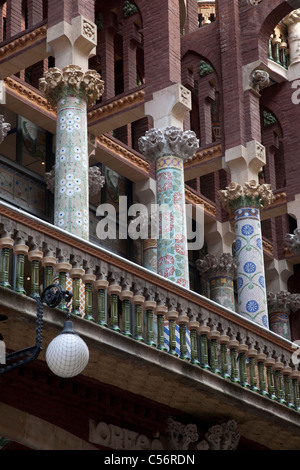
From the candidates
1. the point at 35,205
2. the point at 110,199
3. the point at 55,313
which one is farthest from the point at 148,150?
the point at 55,313

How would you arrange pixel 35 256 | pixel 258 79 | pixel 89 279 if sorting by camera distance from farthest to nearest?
1. pixel 258 79
2. pixel 89 279
3. pixel 35 256

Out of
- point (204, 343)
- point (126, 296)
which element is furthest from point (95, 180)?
point (126, 296)

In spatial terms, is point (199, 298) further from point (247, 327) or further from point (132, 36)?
point (132, 36)

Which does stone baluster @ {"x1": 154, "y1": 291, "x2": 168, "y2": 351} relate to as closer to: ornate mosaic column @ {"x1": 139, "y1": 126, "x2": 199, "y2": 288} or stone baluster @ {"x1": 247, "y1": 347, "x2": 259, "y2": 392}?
stone baluster @ {"x1": 247, "y1": 347, "x2": 259, "y2": 392}

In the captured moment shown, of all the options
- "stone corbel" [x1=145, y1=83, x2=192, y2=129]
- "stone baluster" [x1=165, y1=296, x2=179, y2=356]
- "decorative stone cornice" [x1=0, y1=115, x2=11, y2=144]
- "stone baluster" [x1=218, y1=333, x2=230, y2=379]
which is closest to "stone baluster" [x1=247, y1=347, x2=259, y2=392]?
"stone baluster" [x1=218, y1=333, x2=230, y2=379]

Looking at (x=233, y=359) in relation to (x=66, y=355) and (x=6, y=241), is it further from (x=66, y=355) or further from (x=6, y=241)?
(x=66, y=355)

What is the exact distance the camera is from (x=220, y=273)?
69.2 feet

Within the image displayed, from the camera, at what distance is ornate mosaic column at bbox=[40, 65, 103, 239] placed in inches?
537

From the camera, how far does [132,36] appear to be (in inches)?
773

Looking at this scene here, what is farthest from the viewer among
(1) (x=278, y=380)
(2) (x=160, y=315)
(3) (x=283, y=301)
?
(3) (x=283, y=301)

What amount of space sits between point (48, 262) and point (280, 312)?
40.0ft

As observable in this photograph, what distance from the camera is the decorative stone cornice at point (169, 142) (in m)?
15.4

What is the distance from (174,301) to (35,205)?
19.1ft

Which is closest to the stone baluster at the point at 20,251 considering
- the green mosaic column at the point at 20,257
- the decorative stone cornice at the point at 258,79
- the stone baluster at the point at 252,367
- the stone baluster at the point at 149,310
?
the green mosaic column at the point at 20,257
